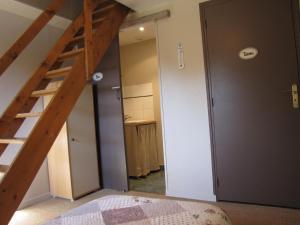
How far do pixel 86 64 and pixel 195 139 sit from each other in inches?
61.0

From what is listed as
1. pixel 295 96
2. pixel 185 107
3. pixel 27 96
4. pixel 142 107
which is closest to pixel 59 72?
pixel 27 96

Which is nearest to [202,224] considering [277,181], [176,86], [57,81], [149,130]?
[277,181]

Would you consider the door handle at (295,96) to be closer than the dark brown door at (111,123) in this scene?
Yes

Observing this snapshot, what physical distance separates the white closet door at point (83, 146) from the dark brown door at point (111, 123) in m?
0.14

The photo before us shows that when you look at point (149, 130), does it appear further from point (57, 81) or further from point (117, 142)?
point (57, 81)

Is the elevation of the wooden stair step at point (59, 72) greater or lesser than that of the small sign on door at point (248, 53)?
lesser

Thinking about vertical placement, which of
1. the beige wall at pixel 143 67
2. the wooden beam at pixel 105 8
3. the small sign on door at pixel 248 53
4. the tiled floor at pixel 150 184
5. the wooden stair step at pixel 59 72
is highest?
the wooden beam at pixel 105 8

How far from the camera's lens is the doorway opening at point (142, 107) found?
4.28 metres

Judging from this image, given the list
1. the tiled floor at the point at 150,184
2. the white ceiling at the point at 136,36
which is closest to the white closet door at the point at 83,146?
the tiled floor at the point at 150,184

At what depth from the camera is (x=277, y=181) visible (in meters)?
2.72

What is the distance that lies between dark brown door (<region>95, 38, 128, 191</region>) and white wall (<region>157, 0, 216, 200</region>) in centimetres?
69

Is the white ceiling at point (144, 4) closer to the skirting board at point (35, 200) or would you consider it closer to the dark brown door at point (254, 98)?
the dark brown door at point (254, 98)

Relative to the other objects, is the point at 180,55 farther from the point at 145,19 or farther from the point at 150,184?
the point at 150,184

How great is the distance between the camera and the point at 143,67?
5.00m
